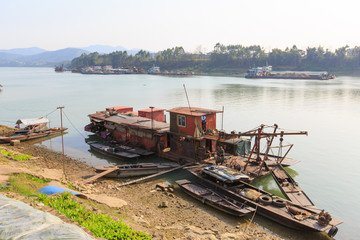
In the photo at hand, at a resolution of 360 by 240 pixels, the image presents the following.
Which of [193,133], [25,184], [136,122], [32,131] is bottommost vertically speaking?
[32,131]

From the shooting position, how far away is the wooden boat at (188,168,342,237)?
14.3 meters

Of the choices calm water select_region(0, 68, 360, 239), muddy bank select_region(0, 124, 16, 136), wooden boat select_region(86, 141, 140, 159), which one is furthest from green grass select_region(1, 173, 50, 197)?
muddy bank select_region(0, 124, 16, 136)

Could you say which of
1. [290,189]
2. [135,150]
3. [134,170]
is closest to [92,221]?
[134,170]

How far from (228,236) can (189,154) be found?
37.7 ft

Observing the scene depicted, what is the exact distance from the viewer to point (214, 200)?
17.4 metres

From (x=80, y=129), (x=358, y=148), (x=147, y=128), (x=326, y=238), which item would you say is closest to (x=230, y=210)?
(x=326, y=238)

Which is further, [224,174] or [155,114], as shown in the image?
[155,114]

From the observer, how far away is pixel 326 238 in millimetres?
14523

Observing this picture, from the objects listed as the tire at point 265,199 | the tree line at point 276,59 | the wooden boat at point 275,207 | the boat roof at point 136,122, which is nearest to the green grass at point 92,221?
the wooden boat at point 275,207

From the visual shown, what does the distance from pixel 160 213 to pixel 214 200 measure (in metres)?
3.79

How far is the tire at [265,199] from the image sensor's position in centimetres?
1639

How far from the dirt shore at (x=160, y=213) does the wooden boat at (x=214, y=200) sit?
0.62m

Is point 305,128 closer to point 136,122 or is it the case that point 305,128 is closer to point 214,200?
point 136,122

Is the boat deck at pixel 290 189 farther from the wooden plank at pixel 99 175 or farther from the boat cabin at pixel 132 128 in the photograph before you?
the wooden plank at pixel 99 175
